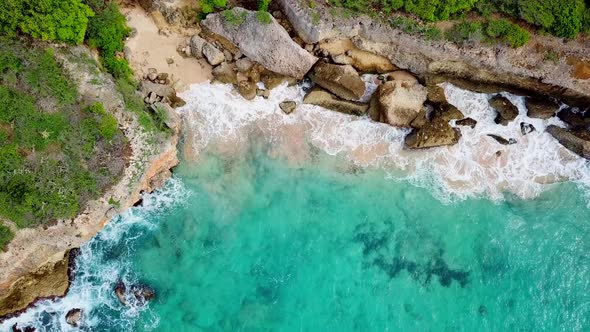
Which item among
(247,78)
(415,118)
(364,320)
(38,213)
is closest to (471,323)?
(364,320)

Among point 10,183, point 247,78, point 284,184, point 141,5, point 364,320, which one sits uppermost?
point 141,5

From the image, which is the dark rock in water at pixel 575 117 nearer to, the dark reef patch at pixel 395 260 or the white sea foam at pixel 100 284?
the dark reef patch at pixel 395 260

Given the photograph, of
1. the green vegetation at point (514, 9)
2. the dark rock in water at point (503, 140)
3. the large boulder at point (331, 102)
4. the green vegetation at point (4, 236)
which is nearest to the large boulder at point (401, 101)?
the large boulder at point (331, 102)

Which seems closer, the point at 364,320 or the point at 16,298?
the point at 16,298

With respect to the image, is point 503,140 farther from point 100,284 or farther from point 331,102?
point 100,284

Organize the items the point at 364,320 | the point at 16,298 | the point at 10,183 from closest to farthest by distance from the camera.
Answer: the point at 10,183, the point at 16,298, the point at 364,320

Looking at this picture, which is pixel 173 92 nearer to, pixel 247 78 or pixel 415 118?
pixel 247 78

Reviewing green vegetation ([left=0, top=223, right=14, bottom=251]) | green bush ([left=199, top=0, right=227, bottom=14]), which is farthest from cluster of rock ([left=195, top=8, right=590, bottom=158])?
green vegetation ([left=0, top=223, right=14, bottom=251])
